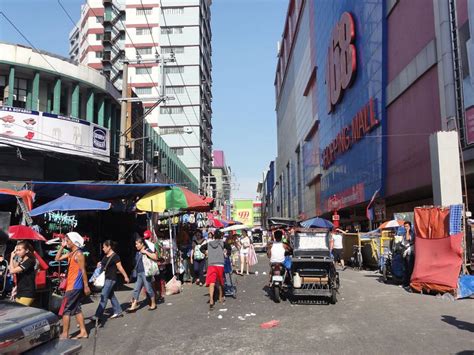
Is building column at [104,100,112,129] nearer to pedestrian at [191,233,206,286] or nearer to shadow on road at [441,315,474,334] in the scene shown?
pedestrian at [191,233,206,286]

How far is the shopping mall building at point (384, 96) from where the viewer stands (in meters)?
17.9

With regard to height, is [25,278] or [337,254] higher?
[25,278]

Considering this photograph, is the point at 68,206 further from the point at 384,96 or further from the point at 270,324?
the point at 384,96

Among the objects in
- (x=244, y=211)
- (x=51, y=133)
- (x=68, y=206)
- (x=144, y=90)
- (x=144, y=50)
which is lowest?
(x=68, y=206)

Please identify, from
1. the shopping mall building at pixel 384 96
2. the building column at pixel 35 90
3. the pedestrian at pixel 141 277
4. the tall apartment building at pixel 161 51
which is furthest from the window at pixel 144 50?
the pedestrian at pixel 141 277

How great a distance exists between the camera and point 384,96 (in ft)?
85.7

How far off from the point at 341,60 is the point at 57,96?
22.0m

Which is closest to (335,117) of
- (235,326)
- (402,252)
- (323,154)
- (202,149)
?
(323,154)

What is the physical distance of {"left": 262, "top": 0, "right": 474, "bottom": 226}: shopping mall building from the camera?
58.6 ft

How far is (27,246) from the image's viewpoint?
25.4 ft

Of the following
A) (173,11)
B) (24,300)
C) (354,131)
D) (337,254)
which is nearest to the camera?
(24,300)

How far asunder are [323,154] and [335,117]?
7951mm

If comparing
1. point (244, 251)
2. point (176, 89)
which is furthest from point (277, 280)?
point (176, 89)

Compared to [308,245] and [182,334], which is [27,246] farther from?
[308,245]
